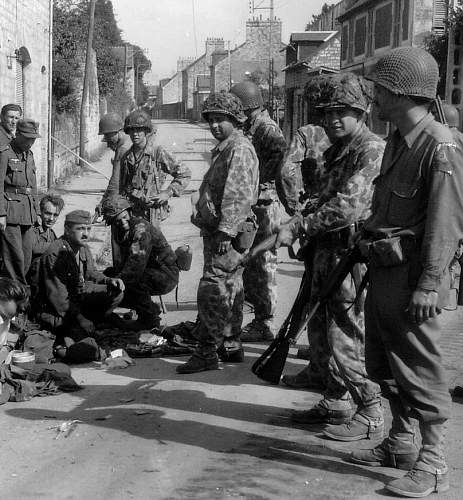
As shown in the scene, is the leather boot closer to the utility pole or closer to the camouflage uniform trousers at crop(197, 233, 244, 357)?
the camouflage uniform trousers at crop(197, 233, 244, 357)

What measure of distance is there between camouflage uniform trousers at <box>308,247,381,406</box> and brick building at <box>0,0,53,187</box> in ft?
35.7

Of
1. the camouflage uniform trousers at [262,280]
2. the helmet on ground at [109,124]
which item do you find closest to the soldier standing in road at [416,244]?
the camouflage uniform trousers at [262,280]

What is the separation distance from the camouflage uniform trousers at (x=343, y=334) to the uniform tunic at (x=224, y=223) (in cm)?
120

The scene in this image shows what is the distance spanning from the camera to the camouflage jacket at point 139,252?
763 centimetres

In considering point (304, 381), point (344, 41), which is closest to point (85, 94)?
point (344, 41)

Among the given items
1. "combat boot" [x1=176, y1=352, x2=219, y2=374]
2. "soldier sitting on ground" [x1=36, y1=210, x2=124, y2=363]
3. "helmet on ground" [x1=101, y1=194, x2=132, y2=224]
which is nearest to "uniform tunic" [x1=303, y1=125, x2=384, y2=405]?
"combat boot" [x1=176, y1=352, x2=219, y2=374]

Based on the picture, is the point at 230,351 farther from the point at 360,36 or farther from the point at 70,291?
the point at 360,36

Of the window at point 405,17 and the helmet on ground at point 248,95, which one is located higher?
the window at point 405,17

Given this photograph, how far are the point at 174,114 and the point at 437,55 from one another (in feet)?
260

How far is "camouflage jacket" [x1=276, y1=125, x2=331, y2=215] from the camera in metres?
6.35

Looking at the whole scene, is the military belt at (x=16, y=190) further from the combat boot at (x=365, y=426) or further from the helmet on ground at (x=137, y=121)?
the combat boot at (x=365, y=426)

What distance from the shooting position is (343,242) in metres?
5.05

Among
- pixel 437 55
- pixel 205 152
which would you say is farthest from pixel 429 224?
pixel 205 152

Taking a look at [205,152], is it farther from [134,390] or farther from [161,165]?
[134,390]
